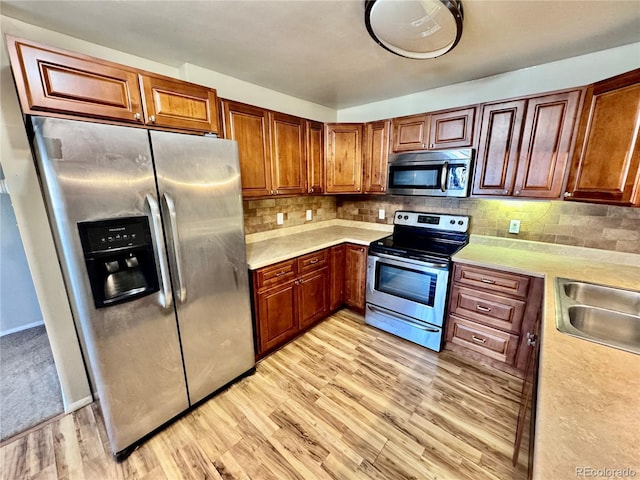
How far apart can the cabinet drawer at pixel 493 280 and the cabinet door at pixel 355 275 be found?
0.91 m

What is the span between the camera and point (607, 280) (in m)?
1.62

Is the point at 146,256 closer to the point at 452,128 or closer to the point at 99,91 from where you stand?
the point at 99,91

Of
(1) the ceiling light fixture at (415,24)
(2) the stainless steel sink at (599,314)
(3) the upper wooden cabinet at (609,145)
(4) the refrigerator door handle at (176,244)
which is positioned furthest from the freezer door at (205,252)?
(3) the upper wooden cabinet at (609,145)

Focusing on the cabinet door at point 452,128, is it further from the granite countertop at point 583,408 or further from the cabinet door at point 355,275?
the granite countertop at point 583,408

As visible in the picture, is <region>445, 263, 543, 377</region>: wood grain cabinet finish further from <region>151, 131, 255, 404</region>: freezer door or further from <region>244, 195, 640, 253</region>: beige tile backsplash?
<region>151, 131, 255, 404</region>: freezer door

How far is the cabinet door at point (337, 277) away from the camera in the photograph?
2.78m

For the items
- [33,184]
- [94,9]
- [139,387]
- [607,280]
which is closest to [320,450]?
[139,387]

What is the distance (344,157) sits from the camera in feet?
9.37

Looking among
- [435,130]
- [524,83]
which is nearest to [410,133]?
[435,130]

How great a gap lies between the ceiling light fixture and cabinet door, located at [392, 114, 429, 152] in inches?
38.7

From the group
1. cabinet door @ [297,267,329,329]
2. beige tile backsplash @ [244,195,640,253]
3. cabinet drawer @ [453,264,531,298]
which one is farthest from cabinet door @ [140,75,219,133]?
cabinet drawer @ [453,264,531,298]

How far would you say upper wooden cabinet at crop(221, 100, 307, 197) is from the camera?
2.06 m

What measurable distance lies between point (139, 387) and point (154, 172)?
4.11 feet

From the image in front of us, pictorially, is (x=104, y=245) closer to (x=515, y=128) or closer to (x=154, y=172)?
(x=154, y=172)
